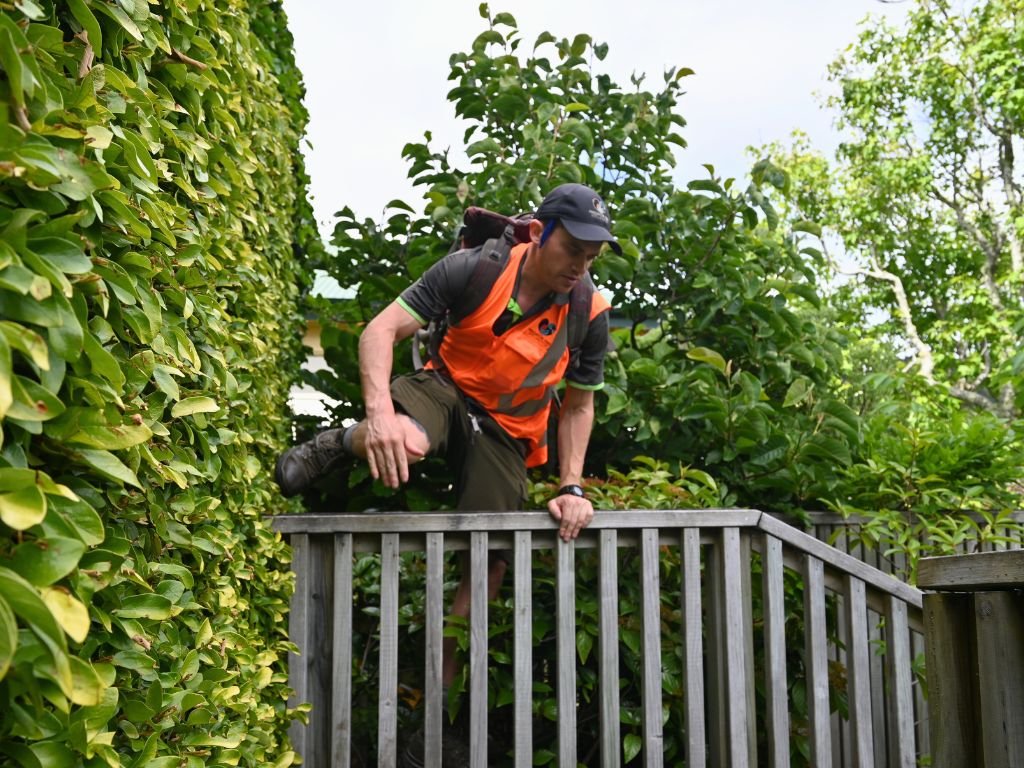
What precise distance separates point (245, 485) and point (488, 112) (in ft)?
9.64

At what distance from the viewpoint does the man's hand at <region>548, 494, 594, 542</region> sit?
3004mm

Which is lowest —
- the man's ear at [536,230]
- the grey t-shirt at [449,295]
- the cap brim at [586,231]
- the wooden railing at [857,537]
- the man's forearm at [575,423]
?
the wooden railing at [857,537]

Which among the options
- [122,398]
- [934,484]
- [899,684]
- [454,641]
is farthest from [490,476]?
[934,484]

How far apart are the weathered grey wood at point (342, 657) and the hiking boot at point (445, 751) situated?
30 centimetres

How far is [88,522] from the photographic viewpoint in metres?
0.89

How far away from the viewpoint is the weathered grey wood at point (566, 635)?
300cm

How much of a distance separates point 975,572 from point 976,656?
0.22m

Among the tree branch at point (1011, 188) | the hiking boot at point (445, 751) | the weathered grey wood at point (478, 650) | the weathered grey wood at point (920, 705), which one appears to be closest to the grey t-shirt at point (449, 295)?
the weathered grey wood at point (478, 650)

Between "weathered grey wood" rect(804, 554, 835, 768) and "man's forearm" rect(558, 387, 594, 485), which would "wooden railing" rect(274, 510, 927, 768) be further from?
"man's forearm" rect(558, 387, 594, 485)

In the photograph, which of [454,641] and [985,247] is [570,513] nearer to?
[454,641]

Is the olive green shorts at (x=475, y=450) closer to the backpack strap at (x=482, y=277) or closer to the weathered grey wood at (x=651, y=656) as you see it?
the backpack strap at (x=482, y=277)

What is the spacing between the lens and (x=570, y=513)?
3.00m

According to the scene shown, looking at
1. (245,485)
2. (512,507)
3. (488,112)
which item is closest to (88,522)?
(245,485)

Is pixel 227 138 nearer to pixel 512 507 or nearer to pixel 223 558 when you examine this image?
pixel 223 558
